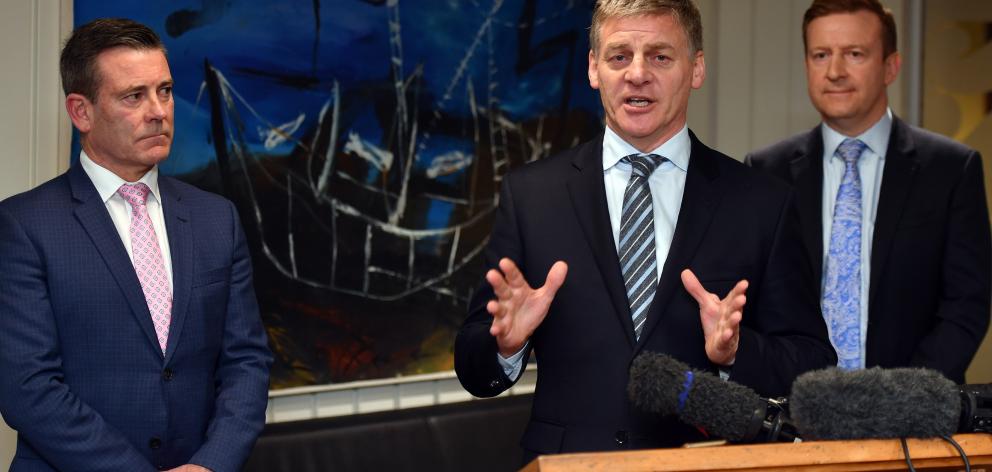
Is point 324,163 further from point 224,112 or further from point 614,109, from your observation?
point 614,109

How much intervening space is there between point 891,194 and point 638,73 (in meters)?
1.33

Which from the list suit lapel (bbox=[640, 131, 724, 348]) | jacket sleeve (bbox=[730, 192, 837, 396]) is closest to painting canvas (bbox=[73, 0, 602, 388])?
suit lapel (bbox=[640, 131, 724, 348])

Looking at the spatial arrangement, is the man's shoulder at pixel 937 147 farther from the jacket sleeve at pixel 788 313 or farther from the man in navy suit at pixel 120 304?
the man in navy suit at pixel 120 304

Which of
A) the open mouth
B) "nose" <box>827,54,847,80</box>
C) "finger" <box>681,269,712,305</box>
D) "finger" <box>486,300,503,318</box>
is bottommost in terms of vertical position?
"finger" <box>486,300,503,318</box>

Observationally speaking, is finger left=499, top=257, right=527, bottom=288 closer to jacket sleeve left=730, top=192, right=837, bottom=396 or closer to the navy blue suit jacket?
jacket sleeve left=730, top=192, right=837, bottom=396

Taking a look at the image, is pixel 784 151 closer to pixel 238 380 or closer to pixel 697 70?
pixel 697 70

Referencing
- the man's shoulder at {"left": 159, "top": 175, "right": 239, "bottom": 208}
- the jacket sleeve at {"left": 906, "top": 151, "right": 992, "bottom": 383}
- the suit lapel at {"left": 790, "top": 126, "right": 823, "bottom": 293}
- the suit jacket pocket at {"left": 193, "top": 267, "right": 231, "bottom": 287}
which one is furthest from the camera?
the suit lapel at {"left": 790, "top": 126, "right": 823, "bottom": 293}

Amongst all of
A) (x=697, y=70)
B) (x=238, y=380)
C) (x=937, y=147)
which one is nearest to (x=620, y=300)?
(x=697, y=70)

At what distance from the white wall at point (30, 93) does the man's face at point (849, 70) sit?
6.98 ft

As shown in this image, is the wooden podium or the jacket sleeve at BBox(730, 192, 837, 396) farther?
the jacket sleeve at BBox(730, 192, 837, 396)

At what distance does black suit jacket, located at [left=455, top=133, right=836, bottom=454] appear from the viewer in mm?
2252

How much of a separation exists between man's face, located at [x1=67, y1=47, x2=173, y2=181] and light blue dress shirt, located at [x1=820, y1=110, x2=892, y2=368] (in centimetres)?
182

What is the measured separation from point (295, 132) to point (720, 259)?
1.81 metres

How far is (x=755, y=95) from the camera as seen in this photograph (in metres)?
4.79
